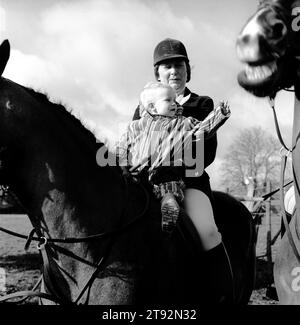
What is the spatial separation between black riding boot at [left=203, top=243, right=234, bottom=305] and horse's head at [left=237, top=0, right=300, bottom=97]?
1.60m

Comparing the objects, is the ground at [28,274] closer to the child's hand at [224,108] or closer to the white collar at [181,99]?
the white collar at [181,99]

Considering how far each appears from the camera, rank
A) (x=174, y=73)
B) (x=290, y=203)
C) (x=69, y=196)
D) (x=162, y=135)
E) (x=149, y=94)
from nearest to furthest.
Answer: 1. (x=69, y=196)
2. (x=162, y=135)
3. (x=149, y=94)
4. (x=290, y=203)
5. (x=174, y=73)

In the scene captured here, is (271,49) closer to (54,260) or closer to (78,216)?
(78,216)

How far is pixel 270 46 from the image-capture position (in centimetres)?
211

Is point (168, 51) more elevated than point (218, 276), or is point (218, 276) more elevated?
point (168, 51)

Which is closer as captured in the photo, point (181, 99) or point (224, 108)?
point (224, 108)

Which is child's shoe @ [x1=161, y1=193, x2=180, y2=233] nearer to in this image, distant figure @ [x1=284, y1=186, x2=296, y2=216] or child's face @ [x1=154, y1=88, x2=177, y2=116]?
child's face @ [x1=154, y1=88, x2=177, y2=116]

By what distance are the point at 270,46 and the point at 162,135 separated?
130cm

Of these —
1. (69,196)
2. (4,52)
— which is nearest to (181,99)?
(69,196)

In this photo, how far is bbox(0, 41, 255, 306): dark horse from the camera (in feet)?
9.11

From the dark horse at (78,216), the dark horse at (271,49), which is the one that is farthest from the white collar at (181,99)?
the dark horse at (271,49)

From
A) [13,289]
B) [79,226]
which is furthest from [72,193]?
[13,289]
